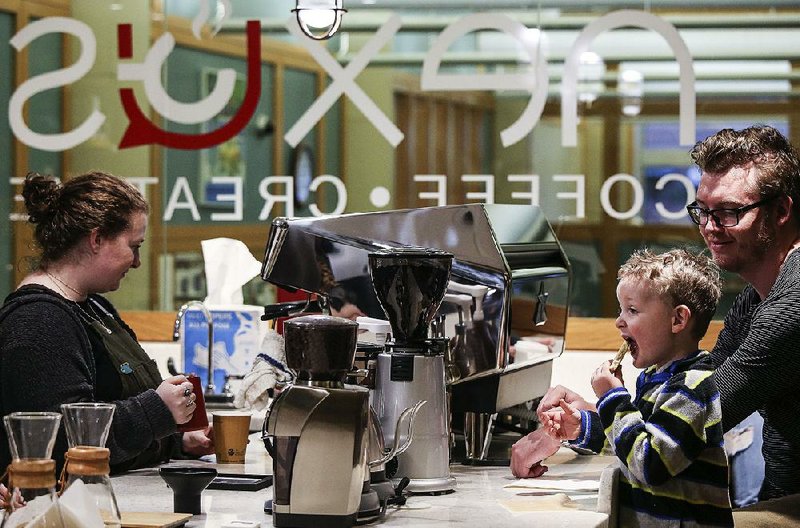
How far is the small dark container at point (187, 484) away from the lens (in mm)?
2061

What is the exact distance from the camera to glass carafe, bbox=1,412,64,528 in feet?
4.81

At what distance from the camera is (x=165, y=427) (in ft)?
8.35

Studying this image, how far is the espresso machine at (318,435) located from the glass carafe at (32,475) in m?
0.51

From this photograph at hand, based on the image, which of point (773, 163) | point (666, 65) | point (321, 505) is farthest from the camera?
point (666, 65)

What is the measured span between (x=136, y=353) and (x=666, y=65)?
2.83 m

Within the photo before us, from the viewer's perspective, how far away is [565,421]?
94.5 inches

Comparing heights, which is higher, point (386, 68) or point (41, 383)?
point (386, 68)

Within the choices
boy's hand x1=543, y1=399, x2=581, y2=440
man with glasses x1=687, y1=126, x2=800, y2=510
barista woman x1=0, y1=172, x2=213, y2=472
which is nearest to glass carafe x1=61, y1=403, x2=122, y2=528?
barista woman x1=0, y1=172, x2=213, y2=472

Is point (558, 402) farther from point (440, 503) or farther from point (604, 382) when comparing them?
point (440, 503)

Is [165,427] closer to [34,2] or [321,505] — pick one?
[321,505]

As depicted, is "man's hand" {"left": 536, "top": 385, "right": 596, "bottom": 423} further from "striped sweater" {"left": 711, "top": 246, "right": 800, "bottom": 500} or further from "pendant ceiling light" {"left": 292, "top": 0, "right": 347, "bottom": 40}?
"pendant ceiling light" {"left": 292, "top": 0, "right": 347, "bottom": 40}

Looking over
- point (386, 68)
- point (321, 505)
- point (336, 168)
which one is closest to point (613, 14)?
point (386, 68)

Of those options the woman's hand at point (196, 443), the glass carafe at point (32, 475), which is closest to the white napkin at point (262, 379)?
the woman's hand at point (196, 443)

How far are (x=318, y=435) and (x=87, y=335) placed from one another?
0.91 meters
